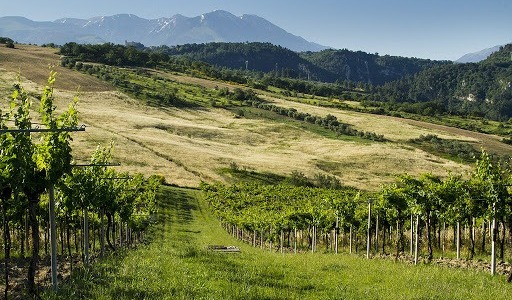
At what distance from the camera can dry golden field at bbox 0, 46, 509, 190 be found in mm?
102500

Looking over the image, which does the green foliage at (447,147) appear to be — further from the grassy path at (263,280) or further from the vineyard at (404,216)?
the grassy path at (263,280)

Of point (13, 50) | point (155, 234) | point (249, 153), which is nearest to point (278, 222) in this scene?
point (155, 234)

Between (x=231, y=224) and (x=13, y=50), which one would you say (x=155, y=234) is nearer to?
(x=231, y=224)

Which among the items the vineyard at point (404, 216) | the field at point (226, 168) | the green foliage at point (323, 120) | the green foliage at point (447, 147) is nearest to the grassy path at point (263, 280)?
the field at point (226, 168)

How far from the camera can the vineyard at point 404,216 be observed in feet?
92.4

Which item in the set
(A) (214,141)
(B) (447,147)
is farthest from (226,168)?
(B) (447,147)

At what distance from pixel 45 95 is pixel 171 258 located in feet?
34.5

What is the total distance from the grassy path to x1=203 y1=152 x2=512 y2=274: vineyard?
581 cm

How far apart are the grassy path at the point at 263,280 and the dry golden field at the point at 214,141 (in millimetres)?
67651

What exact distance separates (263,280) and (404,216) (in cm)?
2712

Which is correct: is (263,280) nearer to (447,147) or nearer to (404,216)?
(404,216)

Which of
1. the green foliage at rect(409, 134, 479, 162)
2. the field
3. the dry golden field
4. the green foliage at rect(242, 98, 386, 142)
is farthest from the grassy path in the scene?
the green foliage at rect(242, 98, 386, 142)

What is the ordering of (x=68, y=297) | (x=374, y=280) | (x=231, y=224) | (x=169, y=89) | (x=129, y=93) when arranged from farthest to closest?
(x=169, y=89), (x=129, y=93), (x=231, y=224), (x=374, y=280), (x=68, y=297)

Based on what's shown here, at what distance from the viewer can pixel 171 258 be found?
23.5m
